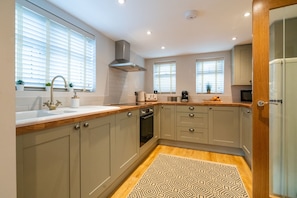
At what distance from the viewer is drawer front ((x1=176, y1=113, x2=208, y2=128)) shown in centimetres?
287

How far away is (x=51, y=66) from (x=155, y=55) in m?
2.56

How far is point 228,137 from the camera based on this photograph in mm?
2709

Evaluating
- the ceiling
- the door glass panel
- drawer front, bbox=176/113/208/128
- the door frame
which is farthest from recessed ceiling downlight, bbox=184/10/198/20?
drawer front, bbox=176/113/208/128

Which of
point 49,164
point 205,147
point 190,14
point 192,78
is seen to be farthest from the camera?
point 192,78

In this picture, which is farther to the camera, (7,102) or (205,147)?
(205,147)

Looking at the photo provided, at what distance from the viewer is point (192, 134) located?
116 inches

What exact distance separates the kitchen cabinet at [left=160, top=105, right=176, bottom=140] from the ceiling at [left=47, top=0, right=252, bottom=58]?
4.40 feet

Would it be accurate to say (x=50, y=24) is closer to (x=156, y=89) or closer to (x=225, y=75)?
(x=156, y=89)

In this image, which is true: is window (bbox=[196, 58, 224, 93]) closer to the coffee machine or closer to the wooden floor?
the coffee machine

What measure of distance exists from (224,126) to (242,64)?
136 cm

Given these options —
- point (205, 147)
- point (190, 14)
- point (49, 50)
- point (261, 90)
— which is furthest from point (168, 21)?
point (205, 147)

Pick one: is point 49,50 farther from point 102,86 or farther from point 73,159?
point 73,159

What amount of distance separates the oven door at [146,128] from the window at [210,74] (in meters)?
1.60

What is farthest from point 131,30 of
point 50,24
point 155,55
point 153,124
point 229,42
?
point 229,42
